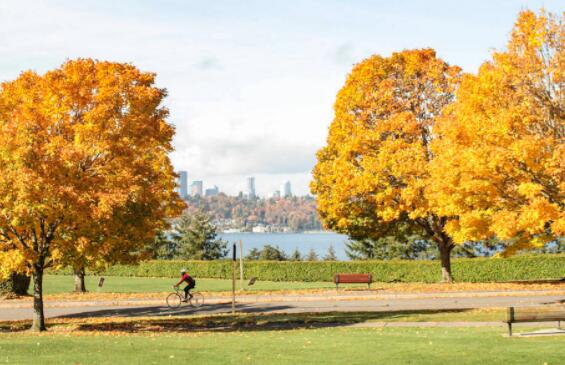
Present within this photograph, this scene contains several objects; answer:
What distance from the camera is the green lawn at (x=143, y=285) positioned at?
43.2 meters

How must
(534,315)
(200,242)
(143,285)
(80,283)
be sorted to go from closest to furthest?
(534,315) → (80,283) → (143,285) → (200,242)

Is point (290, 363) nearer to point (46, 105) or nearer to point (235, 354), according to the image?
point (235, 354)

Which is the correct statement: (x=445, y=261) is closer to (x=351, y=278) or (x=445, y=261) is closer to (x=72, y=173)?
(x=351, y=278)

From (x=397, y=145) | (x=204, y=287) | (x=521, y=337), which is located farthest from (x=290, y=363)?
(x=204, y=287)

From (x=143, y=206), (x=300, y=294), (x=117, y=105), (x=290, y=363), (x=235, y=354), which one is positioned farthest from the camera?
(x=300, y=294)

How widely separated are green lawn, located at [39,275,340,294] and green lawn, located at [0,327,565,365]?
22.5 meters

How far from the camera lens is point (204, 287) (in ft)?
148

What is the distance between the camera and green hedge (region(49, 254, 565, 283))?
1793 inches

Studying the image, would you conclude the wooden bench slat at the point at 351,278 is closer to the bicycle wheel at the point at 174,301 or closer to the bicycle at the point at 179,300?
the bicycle at the point at 179,300

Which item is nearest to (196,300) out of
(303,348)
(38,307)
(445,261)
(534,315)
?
(38,307)

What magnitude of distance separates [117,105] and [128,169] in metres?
3.85

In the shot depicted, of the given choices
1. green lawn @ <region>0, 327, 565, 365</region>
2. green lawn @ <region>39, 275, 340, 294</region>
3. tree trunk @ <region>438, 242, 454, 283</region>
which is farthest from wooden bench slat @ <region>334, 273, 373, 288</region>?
green lawn @ <region>0, 327, 565, 365</region>

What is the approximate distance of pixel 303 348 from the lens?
1603cm

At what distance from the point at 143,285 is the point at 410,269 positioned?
17.8 m
